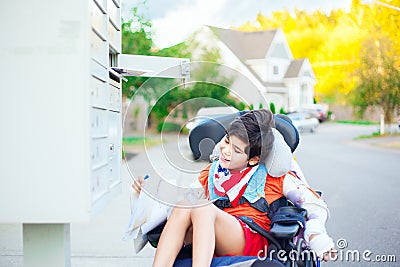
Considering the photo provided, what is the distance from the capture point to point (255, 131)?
84.9 inches

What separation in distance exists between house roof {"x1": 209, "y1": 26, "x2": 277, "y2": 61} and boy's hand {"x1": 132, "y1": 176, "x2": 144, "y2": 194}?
557 inches

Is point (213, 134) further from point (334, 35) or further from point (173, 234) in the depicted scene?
point (334, 35)

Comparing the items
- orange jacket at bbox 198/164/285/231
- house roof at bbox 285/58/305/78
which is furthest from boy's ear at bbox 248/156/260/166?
house roof at bbox 285/58/305/78

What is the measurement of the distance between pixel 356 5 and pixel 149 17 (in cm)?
910

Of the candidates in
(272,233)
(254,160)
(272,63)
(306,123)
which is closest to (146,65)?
(254,160)

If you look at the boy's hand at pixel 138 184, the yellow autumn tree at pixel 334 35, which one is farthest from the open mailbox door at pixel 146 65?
the yellow autumn tree at pixel 334 35

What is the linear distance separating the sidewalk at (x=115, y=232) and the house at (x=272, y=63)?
8.86m

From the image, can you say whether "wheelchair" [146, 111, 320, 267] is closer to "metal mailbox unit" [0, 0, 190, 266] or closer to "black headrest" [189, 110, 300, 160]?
"black headrest" [189, 110, 300, 160]

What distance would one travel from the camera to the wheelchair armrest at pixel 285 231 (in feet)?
6.59

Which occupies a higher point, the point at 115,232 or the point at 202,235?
the point at 202,235

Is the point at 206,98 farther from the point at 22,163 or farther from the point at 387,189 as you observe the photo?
the point at 387,189

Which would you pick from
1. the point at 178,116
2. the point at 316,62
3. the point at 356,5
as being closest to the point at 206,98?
the point at 178,116

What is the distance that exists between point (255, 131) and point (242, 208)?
0.34 m

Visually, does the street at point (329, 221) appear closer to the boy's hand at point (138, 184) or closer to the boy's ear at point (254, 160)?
the boy's hand at point (138, 184)
